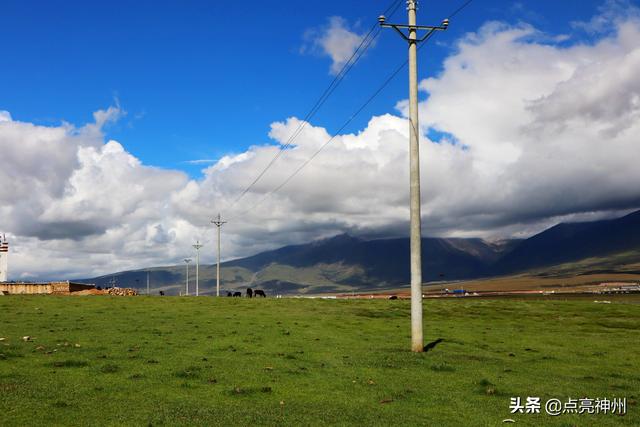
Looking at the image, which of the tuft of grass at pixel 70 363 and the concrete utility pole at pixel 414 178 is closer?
the tuft of grass at pixel 70 363

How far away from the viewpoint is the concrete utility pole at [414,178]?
1233 inches

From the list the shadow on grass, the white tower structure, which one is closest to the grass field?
the shadow on grass

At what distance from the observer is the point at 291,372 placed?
2494cm

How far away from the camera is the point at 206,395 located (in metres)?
20.0

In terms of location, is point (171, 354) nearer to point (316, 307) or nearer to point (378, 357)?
point (378, 357)

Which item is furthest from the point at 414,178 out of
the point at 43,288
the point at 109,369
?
the point at 43,288

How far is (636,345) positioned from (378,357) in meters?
23.4

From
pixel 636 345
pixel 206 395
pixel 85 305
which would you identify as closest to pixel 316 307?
pixel 85 305

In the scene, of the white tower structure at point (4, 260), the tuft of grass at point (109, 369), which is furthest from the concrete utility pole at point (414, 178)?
the white tower structure at point (4, 260)

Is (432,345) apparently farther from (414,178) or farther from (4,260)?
(4,260)

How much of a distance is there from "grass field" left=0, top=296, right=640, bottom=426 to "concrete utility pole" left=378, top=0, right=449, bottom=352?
8.00 ft

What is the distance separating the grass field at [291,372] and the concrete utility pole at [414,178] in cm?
244

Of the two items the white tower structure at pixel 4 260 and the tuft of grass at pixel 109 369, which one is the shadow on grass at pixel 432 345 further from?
the white tower structure at pixel 4 260

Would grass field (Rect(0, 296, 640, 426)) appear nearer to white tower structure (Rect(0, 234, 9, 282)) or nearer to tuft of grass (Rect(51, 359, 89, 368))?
tuft of grass (Rect(51, 359, 89, 368))
